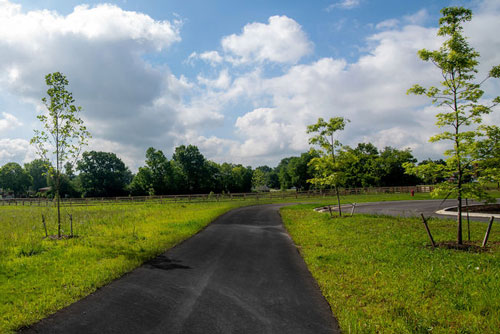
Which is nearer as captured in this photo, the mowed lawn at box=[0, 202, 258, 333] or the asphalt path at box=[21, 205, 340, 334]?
the asphalt path at box=[21, 205, 340, 334]

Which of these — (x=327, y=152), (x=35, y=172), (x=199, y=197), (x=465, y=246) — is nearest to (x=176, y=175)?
(x=199, y=197)

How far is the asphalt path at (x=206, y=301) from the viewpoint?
459cm

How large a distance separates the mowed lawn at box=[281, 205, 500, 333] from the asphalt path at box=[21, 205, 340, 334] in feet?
1.87

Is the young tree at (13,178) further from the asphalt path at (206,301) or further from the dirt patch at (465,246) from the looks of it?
the dirt patch at (465,246)

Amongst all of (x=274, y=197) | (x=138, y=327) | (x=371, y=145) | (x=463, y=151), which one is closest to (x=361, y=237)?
(x=463, y=151)

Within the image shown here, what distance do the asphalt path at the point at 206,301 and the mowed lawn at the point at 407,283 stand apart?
57cm

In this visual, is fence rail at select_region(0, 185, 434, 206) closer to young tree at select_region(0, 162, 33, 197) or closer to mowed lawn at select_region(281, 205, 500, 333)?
mowed lawn at select_region(281, 205, 500, 333)

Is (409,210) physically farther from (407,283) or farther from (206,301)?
(206,301)

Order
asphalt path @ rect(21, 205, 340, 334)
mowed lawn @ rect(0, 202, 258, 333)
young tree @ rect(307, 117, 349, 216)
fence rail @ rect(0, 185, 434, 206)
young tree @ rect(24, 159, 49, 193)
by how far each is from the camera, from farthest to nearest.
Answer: young tree @ rect(24, 159, 49, 193) < fence rail @ rect(0, 185, 434, 206) < young tree @ rect(307, 117, 349, 216) < mowed lawn @ rect(0, 202, 258, 333) < asphalt path @ rect(21, 205, 340, 334)

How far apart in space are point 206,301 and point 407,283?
4.50m

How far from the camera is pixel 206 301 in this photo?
5.62m

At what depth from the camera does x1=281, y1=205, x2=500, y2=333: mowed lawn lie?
4.61 metres

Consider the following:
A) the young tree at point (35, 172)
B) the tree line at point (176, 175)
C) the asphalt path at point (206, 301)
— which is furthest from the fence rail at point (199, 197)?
the young tree at point (35, 172)

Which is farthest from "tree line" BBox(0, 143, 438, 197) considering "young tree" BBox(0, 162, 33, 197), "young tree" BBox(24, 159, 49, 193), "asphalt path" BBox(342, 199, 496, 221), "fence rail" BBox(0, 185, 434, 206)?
"young tree" BBox(24, 159, 49, 193)
